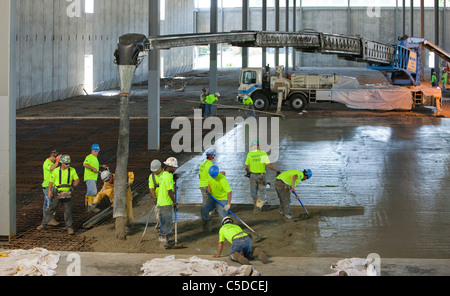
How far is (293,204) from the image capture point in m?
15.5

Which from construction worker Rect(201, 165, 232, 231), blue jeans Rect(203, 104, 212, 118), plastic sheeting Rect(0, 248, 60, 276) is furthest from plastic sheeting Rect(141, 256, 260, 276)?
blue jeans Rect(203, 104, 212, 118)

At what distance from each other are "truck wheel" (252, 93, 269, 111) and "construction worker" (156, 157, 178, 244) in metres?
24.4

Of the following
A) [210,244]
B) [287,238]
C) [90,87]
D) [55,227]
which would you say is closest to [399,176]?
[287,238]

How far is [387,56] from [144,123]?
44.0 ft

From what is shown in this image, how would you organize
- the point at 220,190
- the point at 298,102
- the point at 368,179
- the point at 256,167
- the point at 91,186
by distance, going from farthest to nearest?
1. the point at 298,102
2. the point at 368,179
3. the point at 256,167
4. the point at 91,186
5. the point at 220,190

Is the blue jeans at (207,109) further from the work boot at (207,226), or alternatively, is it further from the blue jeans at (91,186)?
the work boot at (207,226)

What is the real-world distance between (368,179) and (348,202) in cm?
313

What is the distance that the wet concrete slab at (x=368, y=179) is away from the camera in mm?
12633

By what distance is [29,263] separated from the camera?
34.6 feet

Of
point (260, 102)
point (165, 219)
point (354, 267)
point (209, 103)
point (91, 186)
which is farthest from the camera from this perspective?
point (260, 102)

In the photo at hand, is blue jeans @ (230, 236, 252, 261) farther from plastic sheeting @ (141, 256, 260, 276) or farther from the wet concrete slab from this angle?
the wet concrete slab

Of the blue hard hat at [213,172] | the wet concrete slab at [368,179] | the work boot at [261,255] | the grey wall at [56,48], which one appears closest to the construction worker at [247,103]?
the wet concrete slab at [368,179]

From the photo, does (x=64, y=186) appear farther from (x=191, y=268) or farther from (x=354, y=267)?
(x=354, y=267)

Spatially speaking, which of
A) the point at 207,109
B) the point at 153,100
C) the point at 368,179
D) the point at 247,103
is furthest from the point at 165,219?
the point at 207,109
